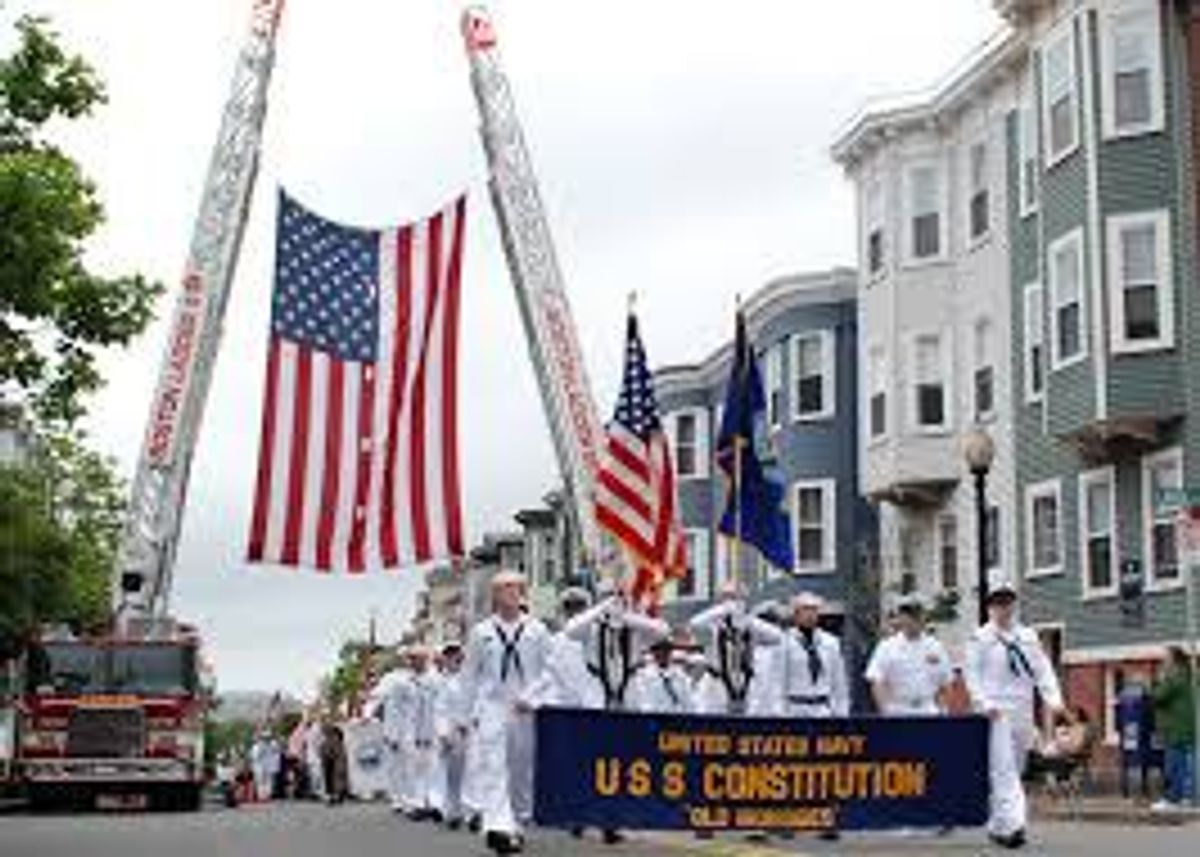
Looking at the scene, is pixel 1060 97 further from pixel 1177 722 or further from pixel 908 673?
pixel 908 673

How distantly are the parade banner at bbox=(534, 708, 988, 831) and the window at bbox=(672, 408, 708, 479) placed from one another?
43740 mm

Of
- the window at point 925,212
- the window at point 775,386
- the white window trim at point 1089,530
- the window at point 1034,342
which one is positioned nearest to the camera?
the white window trim at point 1089,530

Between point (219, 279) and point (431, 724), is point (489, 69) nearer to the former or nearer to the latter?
point (219, 279)

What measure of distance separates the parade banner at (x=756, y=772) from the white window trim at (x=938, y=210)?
28.2m

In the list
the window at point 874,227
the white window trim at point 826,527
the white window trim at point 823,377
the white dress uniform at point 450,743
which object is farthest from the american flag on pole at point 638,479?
the white window trim at point 823,377

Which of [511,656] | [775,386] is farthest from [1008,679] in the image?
[775,386]

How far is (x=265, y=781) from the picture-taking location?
169ft

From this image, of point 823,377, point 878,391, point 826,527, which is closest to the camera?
point 878,391

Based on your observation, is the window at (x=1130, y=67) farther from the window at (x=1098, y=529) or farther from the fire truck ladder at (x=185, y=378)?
the fire truck ladder at (x=185, y=378)

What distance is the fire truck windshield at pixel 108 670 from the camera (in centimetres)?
3253

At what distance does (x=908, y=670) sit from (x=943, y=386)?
2470 cm

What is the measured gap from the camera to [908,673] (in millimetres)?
20547

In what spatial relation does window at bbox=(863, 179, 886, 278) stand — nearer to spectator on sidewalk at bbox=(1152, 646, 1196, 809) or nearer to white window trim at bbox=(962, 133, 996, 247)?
white window trim at bbox=(962, 133, 996, 247)

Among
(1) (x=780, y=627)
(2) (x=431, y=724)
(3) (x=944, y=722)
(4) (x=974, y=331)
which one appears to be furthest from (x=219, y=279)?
(3) (x=944, y=722)
